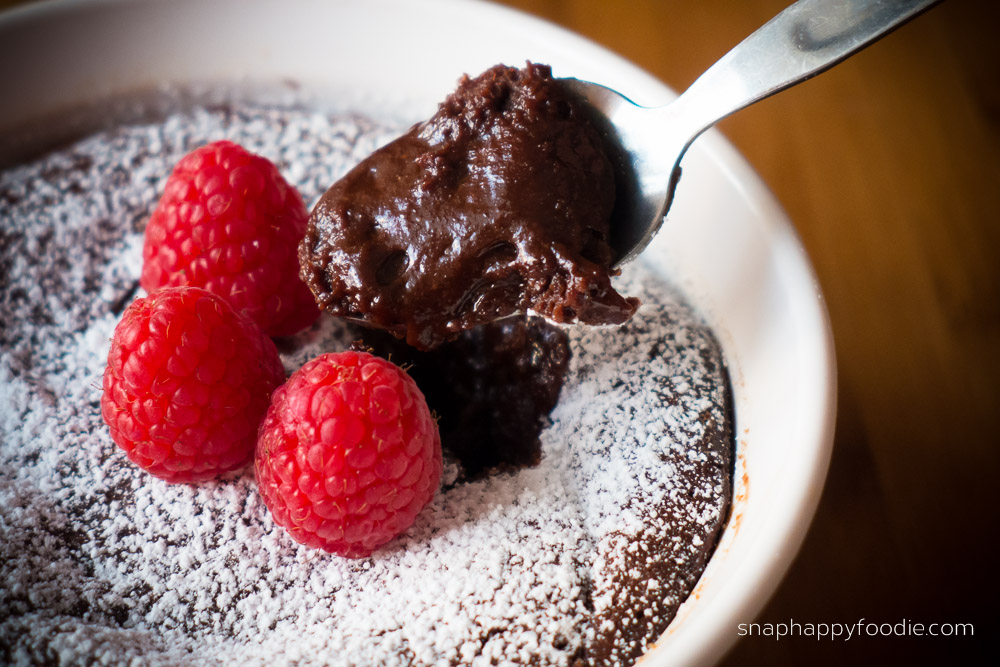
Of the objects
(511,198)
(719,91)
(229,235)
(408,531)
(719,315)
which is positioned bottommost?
(408,531)

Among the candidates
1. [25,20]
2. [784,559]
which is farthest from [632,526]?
[25,20]

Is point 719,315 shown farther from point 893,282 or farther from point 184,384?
point 184,384

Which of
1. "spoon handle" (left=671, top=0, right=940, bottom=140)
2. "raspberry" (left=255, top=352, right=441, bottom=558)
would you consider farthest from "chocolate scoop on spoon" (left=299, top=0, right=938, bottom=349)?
"raspberry" (left=255, top=352, right=441, bottom=558)

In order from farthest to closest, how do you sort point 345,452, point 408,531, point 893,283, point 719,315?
point 893,283, point 719,315, point 408,531, point 345,452

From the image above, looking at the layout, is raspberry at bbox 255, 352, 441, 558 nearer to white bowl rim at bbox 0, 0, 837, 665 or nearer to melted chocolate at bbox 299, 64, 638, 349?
melted chocolate at bbox 299, 64, 638, 349

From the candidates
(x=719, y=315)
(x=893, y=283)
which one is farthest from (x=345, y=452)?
(x=893, y=283)

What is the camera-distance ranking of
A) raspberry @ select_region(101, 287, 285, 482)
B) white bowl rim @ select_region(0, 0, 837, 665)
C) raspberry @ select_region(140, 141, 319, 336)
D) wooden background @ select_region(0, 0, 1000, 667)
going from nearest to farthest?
white bowl rim @ select_region(0, 0, 837, 665) → raspberry @ select_region(101, 287, 285, 482) → raspberry @ select_region(140, 141, 319, 336) → wooden background @ select_region(0, 0, 1000, 667)

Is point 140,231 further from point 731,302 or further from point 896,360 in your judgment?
point 896,360
